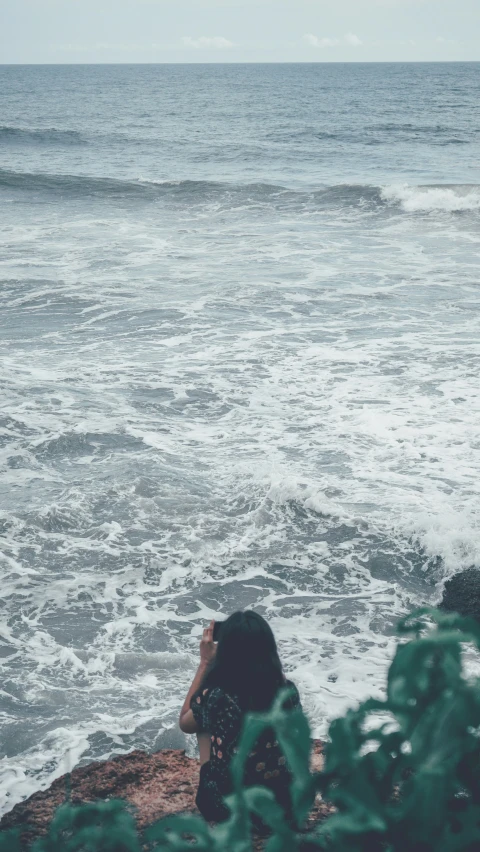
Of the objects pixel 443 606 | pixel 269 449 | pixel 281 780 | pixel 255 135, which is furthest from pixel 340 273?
pixel 255 135

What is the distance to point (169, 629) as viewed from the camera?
616 centimetres

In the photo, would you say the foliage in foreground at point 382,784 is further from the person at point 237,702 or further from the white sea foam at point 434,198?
the white sea foam at point 434,198

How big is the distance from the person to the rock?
296 centimetres

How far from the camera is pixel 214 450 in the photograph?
361 inches

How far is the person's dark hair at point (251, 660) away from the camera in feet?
10.6

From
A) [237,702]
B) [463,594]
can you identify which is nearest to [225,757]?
[237,702]

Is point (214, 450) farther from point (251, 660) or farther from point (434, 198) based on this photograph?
point (434, 198)

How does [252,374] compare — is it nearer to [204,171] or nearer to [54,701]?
[54,701]

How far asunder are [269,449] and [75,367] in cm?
401

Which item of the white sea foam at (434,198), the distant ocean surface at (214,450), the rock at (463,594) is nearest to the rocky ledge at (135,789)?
the distant ocean surface at (214,450)

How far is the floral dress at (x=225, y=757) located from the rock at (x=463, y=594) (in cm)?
296

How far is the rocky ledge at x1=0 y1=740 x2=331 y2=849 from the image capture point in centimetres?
384

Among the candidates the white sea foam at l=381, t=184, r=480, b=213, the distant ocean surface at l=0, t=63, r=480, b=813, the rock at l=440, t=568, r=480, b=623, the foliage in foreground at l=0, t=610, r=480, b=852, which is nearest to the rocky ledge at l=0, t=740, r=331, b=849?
the distant ocean surface at l=0, t=63, r=480, b=813

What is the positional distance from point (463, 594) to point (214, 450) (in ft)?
12.1
